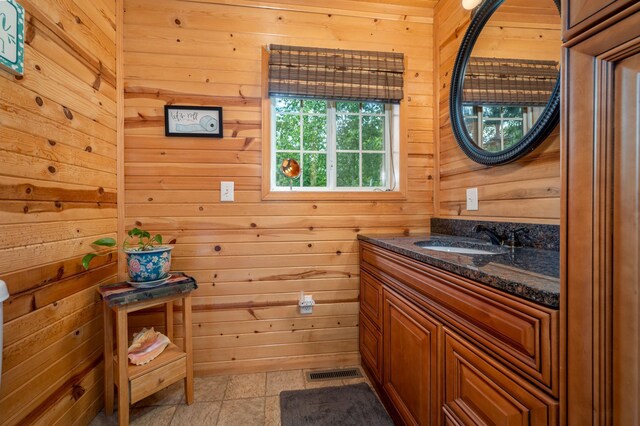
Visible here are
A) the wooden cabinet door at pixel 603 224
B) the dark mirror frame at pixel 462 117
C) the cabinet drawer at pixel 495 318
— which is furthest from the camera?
the dark mirror frame at pixel 462 117

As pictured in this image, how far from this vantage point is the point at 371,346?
163cm

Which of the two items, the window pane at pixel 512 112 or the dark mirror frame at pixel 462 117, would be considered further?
the window pane at pixel 512 112

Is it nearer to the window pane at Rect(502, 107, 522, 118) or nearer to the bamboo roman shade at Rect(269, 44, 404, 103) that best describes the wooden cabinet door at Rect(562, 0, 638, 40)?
the window pane at Rect(502, 107, 522, 118)

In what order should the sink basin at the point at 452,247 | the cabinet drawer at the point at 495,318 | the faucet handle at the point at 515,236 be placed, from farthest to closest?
the sink basin at the point at 452,247 → the faucet handle at the point at 515,236 → the cabinet drawer at the point at 495,318

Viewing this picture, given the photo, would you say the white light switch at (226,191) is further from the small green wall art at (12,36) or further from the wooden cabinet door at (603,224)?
the wooden cabinet door at (603,224)

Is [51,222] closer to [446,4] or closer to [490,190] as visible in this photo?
[490,190]

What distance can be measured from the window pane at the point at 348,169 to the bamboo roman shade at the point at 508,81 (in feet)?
2.55

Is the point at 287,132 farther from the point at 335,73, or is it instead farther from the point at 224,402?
the point at 224,402

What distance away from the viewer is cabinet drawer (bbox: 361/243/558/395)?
58cm

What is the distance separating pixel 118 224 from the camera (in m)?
1.63

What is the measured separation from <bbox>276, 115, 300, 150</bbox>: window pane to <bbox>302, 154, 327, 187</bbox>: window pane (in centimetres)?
13

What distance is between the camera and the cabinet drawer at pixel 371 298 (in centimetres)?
151

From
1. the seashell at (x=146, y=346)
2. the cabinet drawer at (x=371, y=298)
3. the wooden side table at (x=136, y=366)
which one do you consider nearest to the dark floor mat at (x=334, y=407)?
the cabinet drawer at (x=371, y=298)

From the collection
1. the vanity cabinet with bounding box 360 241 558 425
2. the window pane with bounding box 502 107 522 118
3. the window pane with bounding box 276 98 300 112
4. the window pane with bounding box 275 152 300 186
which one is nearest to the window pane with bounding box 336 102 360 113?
the window pane with bounding box 276 98 300 112
